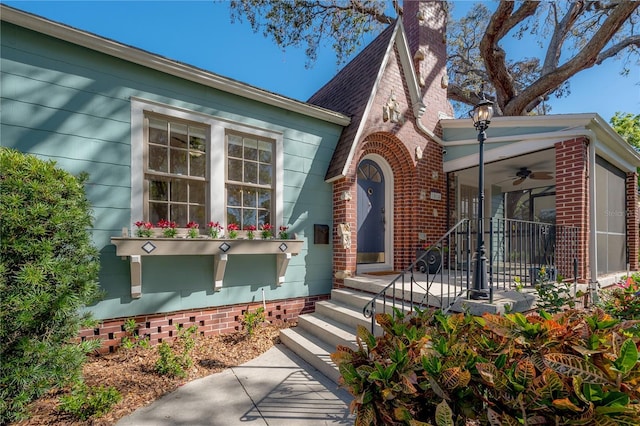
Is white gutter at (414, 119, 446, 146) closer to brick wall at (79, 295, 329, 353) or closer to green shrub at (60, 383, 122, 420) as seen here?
brick wall at (79, 295, 329, 353)

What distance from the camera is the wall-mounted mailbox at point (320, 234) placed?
566 cm

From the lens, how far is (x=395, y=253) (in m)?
6.58

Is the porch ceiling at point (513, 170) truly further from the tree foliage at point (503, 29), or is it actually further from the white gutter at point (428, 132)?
the tree foliage at point (503, 29)

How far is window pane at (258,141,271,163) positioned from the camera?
533 cm

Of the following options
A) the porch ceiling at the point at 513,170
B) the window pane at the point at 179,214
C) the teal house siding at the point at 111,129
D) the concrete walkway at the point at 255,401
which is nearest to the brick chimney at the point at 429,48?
the porch ceiling at the point at 513,170

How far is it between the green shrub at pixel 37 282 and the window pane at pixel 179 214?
58.1 inches

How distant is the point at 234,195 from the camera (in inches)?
199

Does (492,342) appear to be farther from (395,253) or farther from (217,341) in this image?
(395,253)

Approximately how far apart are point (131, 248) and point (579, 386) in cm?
439

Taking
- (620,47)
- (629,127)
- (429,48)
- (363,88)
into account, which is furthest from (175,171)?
(629,127)

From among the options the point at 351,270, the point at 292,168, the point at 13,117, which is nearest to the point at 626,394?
the point at 351,270

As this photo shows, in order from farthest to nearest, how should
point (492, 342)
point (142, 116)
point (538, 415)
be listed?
point (142, 116) → point (492, 342) → point (538, 415)

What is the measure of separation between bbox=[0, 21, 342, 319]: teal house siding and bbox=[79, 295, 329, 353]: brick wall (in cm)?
12

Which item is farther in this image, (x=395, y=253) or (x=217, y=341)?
(x=395, y=253)
